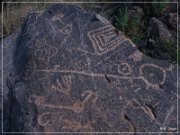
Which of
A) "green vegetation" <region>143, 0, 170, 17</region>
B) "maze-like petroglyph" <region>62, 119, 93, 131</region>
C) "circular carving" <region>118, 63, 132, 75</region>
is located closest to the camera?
"maze-like petroglyph" <region>62, 119, 93, 131</region>

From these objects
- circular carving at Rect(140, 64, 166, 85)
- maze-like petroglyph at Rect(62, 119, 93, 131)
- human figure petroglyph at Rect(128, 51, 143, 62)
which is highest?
human figure petroglyph at Rect(128, 51, 143, 62)

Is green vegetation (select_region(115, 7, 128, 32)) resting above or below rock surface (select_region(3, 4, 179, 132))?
above

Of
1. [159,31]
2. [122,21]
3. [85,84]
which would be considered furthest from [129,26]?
[85,84]

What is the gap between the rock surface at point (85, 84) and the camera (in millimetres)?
2914

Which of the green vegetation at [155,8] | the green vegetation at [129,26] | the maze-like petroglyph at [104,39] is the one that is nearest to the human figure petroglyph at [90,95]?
the maze-like petroglyph at [104,39]

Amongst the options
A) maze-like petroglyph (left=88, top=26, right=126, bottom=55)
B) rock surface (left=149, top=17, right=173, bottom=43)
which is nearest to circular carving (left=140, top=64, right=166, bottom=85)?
maze-like petroglyph (left=88, top=26, right=126, bottom=55)

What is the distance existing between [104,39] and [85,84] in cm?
47

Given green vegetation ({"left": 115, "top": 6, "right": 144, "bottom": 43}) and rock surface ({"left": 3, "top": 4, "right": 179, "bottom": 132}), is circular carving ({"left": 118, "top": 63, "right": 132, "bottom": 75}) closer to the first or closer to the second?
rock surface ({"left": 3, "top": 4, "right": 179, "bottom": 132})

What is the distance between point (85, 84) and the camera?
3090 mm

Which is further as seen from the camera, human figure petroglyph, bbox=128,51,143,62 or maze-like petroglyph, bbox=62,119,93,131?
human figure petroglyph, bbox=128,51,143,62

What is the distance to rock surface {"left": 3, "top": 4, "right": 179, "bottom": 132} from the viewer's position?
2914mm

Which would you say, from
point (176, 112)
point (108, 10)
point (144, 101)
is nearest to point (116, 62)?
point (144, 101)

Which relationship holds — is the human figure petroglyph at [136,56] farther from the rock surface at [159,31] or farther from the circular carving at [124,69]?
the rock surface at [159,31]

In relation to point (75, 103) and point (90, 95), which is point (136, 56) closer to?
point (90, 95)
